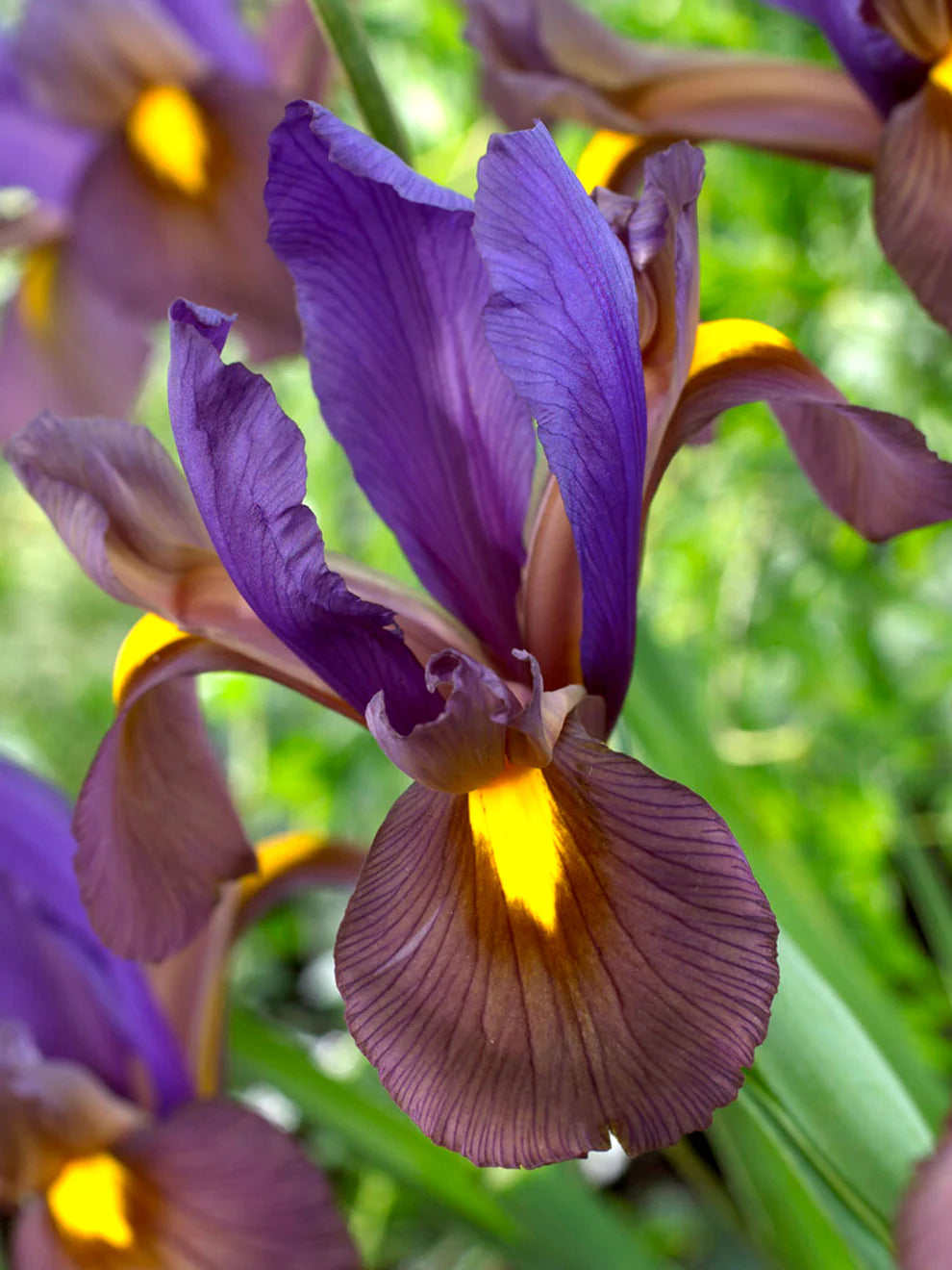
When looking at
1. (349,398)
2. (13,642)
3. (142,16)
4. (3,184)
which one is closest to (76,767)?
(13,642)

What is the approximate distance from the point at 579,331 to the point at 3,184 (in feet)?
2.18

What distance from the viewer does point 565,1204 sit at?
60 centimetres

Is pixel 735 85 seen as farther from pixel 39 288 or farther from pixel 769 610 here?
pixel 39 288

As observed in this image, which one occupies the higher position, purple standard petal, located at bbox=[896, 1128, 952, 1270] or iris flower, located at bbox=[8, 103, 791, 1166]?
iris flower, located at bbox=[8, 103, 791, 1166]

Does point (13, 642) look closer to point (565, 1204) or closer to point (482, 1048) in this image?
point (565, 1204)

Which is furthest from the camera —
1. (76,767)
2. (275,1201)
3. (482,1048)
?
(76,767)

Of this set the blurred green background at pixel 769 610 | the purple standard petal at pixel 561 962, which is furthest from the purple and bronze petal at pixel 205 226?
the purple standard petal at pixel 561 962

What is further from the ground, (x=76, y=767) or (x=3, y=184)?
(x=3, y=184)

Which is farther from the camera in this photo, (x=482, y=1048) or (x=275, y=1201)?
(x=275, y=1201)

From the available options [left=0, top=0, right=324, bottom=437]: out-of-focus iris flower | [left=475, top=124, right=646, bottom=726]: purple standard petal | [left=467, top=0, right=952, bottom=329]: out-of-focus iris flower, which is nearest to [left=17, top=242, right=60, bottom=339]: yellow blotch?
[left=0, top=0, right=324, bottom=437]: out-of-focus iris flower

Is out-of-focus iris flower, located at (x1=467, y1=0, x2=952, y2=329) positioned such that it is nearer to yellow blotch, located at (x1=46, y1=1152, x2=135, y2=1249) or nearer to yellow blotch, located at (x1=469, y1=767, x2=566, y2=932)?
yellow blotch, located at (x1=469, y1=767, x2=566, y2=932)

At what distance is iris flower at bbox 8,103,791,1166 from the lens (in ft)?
0.86

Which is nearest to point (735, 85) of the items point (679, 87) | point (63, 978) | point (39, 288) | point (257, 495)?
point (679, 87)

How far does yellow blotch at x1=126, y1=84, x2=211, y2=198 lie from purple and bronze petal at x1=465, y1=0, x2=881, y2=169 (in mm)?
269
